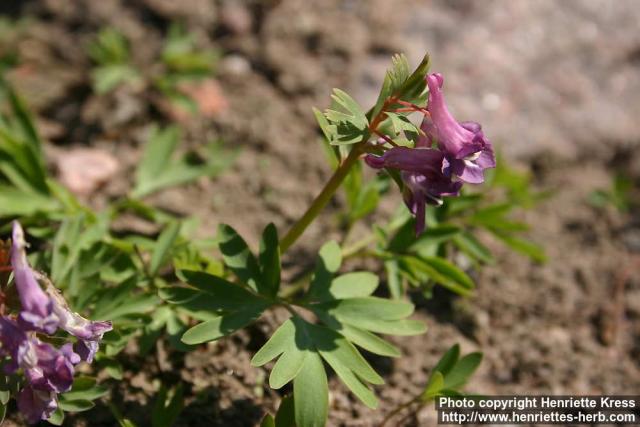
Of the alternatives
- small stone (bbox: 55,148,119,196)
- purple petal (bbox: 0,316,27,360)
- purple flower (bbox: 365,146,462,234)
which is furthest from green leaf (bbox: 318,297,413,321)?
small stone (bbox: 55,148,119,196)

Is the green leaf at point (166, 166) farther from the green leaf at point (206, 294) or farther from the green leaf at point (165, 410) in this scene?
the green leaf at point (165, 410)

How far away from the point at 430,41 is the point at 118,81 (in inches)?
74.9

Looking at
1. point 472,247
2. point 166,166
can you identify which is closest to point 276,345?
point 472,247

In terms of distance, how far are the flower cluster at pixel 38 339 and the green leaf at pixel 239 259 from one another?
0.50 metres

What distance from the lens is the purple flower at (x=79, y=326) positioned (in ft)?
6.44

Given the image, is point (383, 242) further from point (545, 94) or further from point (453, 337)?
point (545, 94)

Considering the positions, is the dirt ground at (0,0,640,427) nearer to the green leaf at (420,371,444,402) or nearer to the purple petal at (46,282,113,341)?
the green leaf at (420,371,444,402)

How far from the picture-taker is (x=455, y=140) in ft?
6.73

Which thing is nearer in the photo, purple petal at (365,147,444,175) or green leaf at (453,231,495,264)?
purple petal at (365,147,444,175)

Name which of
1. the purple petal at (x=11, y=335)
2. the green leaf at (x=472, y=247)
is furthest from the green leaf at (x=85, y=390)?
the green leaf at (x=472, y=247)

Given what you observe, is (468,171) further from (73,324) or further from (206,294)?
(73,324)

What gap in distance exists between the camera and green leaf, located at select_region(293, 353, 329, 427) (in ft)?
7.09

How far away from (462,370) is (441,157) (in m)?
0.87

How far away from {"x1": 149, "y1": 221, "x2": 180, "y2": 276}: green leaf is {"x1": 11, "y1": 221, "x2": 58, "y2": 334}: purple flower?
0.72 m
